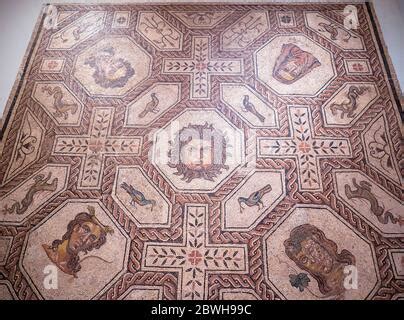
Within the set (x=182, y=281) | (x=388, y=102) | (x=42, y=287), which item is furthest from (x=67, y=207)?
(x=388, y=102)

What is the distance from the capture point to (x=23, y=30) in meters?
2.28

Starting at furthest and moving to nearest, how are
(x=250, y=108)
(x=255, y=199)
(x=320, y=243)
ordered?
(x=250, y=108) < (x=255, y=199) < (x=320, y=243)

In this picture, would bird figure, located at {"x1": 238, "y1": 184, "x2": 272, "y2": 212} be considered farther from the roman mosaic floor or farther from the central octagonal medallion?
the central octagonal medallion

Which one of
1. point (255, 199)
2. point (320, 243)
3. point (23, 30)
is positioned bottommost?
point (320, 243)

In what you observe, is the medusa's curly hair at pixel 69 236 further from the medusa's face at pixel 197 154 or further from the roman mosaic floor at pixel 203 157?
the medusa's face at pixel 197 154

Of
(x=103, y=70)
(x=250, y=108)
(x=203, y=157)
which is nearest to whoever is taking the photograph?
(x=203, y=157)

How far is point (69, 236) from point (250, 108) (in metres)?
0.99

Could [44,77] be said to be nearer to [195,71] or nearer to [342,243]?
[195,71]

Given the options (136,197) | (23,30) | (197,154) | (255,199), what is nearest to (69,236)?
(136,197)

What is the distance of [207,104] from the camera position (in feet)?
6.40

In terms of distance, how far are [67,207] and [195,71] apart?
93 centimetres

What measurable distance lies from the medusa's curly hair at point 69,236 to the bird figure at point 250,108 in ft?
2.80

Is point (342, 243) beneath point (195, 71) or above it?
beneath

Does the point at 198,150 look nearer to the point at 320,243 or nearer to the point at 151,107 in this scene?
the point at 151,107
